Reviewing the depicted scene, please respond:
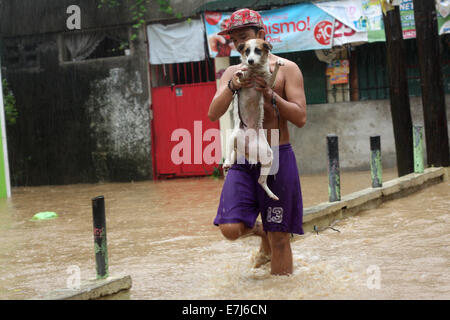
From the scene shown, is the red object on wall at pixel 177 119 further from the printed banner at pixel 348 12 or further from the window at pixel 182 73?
the printed banner at pixel 348 12

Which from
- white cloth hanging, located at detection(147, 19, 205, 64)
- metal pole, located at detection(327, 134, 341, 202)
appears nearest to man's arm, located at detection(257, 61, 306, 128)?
metal pole, located at detection(327, 134, 341, 202)

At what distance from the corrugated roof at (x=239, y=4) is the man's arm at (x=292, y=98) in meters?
9.71

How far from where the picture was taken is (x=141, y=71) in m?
15.6

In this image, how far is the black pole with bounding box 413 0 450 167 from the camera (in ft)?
40.0

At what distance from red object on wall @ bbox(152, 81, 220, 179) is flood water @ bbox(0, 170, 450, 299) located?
5.01m

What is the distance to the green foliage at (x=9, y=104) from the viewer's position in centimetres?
1638

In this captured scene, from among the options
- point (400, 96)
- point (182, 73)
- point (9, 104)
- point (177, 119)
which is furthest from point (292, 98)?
point (9, 104)

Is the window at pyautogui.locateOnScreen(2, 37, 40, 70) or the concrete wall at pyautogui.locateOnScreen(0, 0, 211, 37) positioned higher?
the concrete wall at pyautogui.locateOnScreen(0, 0, 211, 37)

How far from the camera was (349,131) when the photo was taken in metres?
14.4

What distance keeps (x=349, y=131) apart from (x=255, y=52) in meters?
10.6

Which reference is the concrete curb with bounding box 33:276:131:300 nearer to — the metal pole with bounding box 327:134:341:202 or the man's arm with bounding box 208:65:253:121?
the man's arm with bounding box 208:65:253:121
